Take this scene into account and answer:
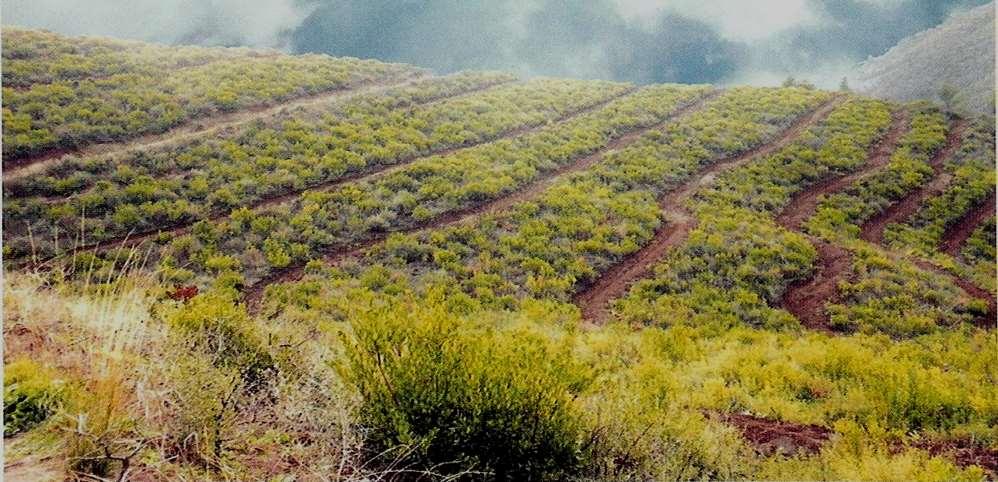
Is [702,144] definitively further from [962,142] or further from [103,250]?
[103,250]

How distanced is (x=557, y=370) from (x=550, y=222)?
13.6m

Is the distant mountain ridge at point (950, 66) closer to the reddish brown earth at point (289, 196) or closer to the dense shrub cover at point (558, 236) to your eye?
the dense shrub cover at point (558, 236)

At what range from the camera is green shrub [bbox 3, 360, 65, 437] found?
3200mm

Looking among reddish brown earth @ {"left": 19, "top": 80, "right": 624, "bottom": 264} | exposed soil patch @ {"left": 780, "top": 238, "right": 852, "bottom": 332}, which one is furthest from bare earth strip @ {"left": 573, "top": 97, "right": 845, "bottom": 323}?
reddish brown earth @ {"left": 19, "top": 80, "right": 624, "bottom": 264}

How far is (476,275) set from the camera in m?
14.0

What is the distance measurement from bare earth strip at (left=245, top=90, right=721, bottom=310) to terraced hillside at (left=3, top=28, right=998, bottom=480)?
0.13 metres

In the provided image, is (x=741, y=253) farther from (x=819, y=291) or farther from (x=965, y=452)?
(x=965, y=452)

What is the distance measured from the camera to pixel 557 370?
4117 mm

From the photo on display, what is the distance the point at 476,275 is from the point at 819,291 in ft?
27.6

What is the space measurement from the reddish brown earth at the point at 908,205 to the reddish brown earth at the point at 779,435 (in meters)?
14.4

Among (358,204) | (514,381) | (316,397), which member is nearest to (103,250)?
(358,204)

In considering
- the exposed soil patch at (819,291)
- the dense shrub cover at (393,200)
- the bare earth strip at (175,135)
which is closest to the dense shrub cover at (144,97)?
the bare earth strip at (175,135)

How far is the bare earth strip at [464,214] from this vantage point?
42.8 feet

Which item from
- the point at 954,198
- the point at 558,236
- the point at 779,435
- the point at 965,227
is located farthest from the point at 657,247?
the point at 954,198
